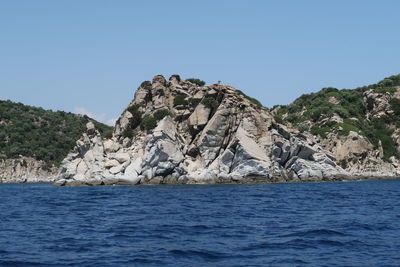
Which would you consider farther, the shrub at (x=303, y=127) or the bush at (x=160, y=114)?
the shrub at (x=303, y=127)

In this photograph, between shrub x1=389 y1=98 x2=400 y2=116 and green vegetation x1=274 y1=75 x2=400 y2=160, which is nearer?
green vegetation x1=274 y1=75 x2=400 y2=160

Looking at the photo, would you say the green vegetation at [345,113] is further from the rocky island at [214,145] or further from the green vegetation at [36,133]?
the green vegetation at [36,133]

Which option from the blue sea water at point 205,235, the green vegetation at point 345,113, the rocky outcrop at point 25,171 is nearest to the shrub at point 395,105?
the green vegetation at point 345,113

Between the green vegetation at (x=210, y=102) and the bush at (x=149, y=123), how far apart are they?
379 inches

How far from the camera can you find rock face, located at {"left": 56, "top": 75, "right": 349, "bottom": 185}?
80438 mm

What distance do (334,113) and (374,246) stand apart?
104m

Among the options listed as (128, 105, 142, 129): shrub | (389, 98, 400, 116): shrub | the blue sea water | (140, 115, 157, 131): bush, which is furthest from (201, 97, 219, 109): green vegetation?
(389, 98, 400, 116): shrub

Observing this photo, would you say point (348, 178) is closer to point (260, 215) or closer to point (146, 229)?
point (260, 215)

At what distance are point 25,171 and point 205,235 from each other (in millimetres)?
138663

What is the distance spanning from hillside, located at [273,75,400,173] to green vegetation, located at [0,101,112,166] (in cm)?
6146

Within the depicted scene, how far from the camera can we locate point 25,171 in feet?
501

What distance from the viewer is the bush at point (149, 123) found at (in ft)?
295

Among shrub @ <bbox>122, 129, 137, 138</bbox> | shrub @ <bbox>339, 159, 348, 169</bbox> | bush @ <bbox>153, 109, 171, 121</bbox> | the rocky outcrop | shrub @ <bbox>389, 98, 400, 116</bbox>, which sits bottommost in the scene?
the rocky outcrop

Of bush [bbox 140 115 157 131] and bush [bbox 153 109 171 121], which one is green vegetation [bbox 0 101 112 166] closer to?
bush [bbox 140 115 157 131]
